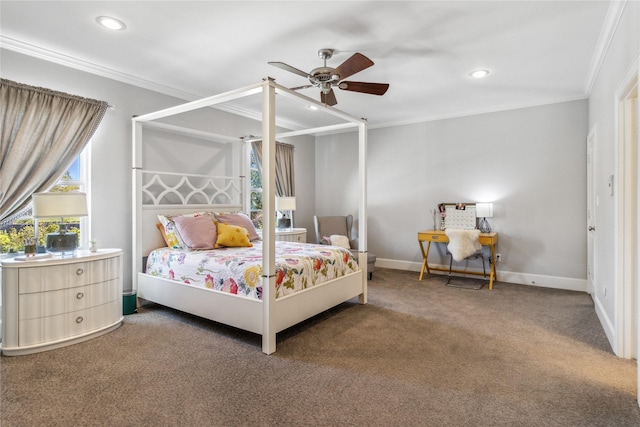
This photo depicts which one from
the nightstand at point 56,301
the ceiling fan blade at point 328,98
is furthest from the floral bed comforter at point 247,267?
the ceiling fan blade at point 328,98

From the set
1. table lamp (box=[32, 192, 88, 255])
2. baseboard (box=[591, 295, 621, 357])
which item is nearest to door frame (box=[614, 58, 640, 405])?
baseboard (box=[591, 295, 621, 357])

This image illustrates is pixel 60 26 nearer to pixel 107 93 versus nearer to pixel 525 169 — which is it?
pixel 107 93

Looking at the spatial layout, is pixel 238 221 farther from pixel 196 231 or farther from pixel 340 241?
pixel 340 241

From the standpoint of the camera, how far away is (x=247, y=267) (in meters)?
2.85

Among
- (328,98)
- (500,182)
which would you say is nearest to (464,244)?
(500,182)

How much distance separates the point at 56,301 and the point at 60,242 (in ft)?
1.56

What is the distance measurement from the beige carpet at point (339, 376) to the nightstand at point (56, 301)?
113mm

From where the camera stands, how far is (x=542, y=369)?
7.75 feet

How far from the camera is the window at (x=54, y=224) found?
9.89 feet

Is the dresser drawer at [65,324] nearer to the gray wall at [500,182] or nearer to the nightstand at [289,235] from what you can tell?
the nightstand at [289,235]

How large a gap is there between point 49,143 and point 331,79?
8.44 feet

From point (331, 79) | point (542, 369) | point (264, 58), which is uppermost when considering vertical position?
point (264, 58)

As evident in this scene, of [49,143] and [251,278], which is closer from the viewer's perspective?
[251,278]

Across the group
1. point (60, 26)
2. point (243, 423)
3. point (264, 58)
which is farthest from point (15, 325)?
point (264, 58)
